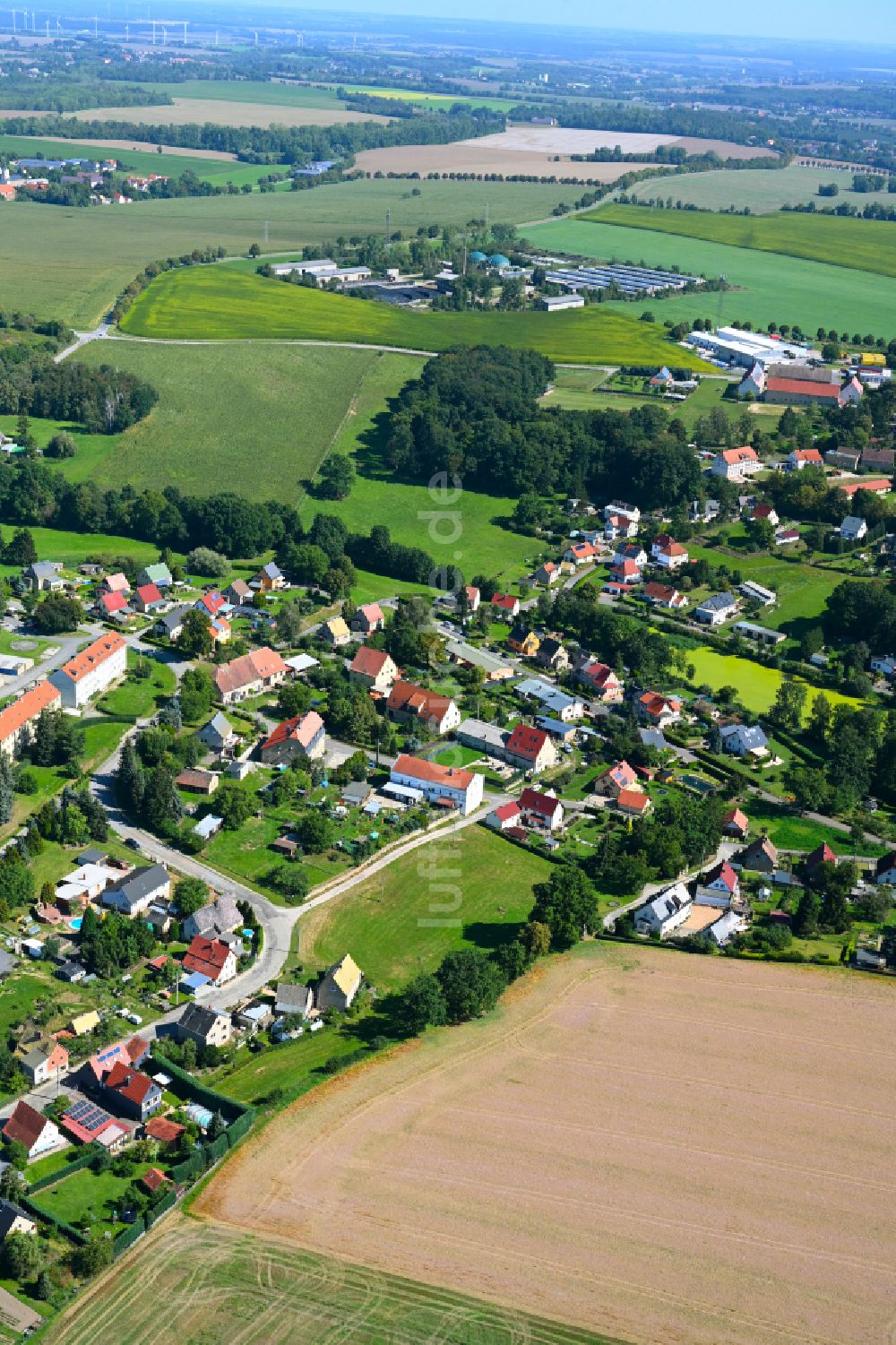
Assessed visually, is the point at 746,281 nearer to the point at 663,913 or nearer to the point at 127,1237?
the point at 663,913

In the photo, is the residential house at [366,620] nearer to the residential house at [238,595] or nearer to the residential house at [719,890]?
the residential house at [238,595]

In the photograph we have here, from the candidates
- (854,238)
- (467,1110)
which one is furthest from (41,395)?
(854,238)

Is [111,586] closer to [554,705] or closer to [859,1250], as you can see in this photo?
[554,705]

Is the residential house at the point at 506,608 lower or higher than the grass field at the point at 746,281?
lower

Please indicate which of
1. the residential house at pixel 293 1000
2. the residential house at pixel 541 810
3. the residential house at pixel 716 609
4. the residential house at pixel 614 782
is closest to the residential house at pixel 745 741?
the residential house at pixel 614 782

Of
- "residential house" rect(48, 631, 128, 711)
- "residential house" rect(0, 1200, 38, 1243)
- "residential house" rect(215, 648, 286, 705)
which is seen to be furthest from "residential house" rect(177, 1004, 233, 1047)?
"residential house" rect(48, 631, 128, 711)

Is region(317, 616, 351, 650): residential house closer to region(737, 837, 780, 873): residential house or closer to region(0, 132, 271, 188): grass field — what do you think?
region(737, 837, 780, 873): residential house

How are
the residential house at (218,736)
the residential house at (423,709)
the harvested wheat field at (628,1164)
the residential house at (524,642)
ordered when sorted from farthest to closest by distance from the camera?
the residential house at (524,642), the residential house at (423,709), the residential house at (218,736), the harvested wheat field at (628,1164)
